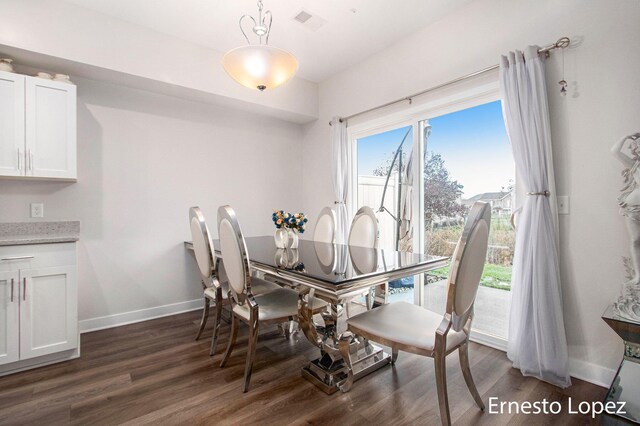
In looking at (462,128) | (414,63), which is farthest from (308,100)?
(462,128)

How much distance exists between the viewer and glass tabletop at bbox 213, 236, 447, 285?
68.6 inches

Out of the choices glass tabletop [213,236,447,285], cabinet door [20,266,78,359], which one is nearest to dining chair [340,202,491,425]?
glass tabletop [213,236,447,285]

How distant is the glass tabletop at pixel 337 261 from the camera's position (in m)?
1.74

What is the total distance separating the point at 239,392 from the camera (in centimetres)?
188

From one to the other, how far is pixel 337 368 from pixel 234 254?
0.98 meters

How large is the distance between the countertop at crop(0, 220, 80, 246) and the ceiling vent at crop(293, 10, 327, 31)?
2.59 metres

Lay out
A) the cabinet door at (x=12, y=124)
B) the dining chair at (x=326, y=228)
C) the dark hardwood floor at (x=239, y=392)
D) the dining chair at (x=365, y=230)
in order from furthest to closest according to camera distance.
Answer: the dining chair at (x=326, y=228) → the dining chair at (x=365, y=230) → the cabinet door at (x=12, y=124) → the dark hardwood floor at (x=239, y=392)

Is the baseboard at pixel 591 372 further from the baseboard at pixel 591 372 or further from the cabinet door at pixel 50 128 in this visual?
the cabinet door at pixel 50 128

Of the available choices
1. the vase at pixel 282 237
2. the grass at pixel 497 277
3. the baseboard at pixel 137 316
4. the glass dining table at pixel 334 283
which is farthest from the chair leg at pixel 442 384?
the baseboard at pixel 137 316

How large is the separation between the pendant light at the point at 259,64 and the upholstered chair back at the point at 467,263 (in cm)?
159

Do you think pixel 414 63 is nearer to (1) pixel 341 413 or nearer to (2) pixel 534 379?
(2) pixel 534 379

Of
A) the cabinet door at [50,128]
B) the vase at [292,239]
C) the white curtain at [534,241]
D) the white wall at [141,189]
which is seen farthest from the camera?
the white wall at [141,189]

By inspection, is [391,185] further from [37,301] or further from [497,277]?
[37,301]

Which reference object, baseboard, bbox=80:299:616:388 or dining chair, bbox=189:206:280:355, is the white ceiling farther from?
baseboard, bbox=80:299:616:388
